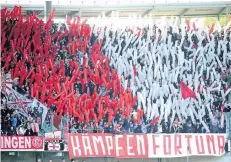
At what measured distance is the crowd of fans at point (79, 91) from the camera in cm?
2130

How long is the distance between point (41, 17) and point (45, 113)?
419 centimetres

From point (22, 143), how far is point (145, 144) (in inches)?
173

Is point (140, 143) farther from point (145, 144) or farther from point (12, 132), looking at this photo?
point (12, 132)

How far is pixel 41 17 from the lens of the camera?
2336 centimetres

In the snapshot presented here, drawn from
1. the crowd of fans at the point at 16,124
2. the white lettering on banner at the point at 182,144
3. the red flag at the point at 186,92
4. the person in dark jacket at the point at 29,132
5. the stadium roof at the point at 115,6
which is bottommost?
the white lettering on banner at the point at 182,144

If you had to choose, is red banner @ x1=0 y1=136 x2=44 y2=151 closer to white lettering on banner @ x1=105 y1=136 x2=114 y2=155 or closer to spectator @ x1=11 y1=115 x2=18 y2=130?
spectator @ x1=11 y1=115 x2=18 y2=130

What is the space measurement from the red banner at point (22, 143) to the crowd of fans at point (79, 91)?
0.72 ft

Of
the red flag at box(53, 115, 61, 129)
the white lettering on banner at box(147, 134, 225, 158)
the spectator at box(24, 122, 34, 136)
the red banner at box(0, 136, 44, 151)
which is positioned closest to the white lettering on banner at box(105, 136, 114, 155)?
the white lettering on banner at box(147, 134, 225, 158)

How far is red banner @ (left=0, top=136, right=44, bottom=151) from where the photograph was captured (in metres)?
20.9

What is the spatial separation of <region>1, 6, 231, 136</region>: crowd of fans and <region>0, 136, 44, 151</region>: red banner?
219 millimetres

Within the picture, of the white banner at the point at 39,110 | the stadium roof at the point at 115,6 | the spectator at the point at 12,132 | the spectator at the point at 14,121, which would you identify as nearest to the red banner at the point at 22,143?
the spectator at the point at 12,132

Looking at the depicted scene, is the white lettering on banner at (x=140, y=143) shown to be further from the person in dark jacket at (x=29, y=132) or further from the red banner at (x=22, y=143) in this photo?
the person in dark jacket at (x=29, y=132)

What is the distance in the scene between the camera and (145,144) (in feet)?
68.4

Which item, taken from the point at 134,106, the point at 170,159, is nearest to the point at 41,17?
the point at 134,106
